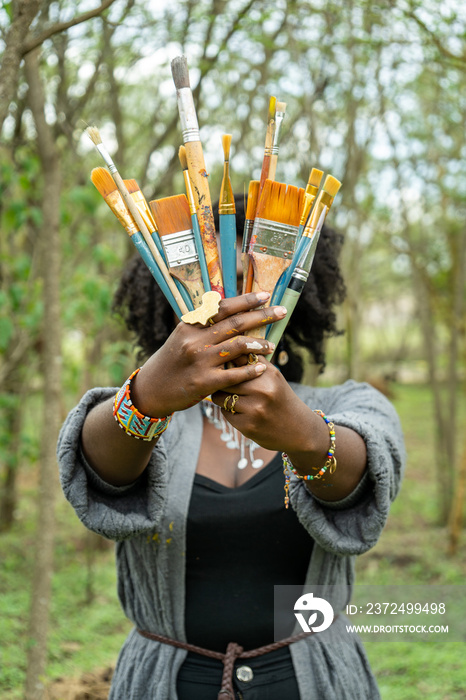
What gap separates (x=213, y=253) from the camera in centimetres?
112

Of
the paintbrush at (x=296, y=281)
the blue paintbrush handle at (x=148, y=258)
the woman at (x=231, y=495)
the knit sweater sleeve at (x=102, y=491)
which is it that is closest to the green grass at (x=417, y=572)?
the woman at (x=231, y=495)

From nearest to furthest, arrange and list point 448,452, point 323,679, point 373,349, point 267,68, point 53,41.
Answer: point 323,679 < point 53,41 < point 267,68 < point 448,452 < point 373,349

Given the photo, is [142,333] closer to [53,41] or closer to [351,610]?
[351,610]

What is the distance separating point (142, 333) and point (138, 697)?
3.29 feet

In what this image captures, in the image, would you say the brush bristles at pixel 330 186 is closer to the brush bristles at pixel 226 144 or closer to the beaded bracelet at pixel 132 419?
the brush bristles at pixel 226 144

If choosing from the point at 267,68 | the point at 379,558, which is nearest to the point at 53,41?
the point at 267,68

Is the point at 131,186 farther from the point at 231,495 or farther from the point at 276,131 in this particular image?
the point at 231,495

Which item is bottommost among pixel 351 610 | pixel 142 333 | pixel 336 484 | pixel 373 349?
pixel 351 610

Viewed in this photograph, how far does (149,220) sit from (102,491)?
25.4 inches

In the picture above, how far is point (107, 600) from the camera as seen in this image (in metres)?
4.56

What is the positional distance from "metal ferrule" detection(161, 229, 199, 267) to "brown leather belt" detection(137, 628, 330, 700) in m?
1.01

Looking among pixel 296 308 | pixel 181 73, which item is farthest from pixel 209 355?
pixel 296 308

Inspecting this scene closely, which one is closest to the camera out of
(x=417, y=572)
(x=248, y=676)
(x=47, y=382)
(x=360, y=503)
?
(x=360, y=503)

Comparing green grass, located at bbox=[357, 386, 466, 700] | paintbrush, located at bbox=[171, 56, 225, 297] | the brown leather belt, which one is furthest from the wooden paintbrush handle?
green grass, located at bbox=[357, 386, 466, 700]
